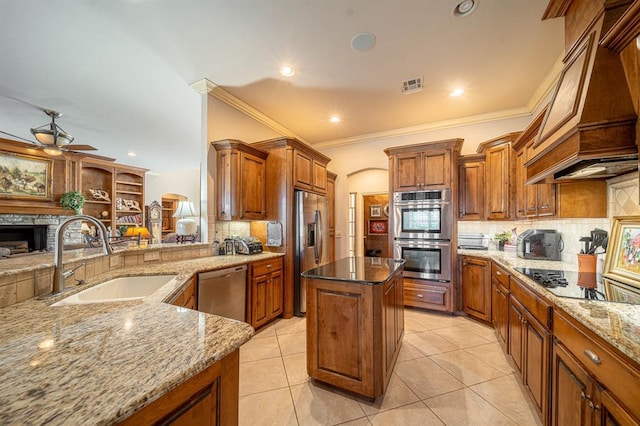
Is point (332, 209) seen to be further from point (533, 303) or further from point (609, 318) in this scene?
point (609, 318)

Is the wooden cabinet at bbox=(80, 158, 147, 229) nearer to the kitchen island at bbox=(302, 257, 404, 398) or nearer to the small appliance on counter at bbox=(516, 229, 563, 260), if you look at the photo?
the kitchen island at bbox=(302, 257, 404, 398)

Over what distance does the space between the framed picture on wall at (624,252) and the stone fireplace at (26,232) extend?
719cm

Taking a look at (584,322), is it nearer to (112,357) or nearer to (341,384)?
(341,384)

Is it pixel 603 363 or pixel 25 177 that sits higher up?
pixel 25 177

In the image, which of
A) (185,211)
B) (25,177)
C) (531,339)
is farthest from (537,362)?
(25,177)

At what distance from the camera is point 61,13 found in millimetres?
2082

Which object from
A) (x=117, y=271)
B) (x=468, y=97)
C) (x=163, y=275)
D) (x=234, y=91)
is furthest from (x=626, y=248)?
(x=234, y=91)

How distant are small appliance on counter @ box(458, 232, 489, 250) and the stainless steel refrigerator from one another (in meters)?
2.19

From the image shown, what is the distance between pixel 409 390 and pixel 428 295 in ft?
5.93

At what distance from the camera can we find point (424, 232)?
3596mm

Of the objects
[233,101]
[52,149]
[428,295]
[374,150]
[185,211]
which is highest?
[233,101]

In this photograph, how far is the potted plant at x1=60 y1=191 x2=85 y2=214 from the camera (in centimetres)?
473

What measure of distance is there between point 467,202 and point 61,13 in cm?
481

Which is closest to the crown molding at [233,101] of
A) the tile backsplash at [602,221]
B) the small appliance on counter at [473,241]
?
the small appliance on counter at [473,241]
